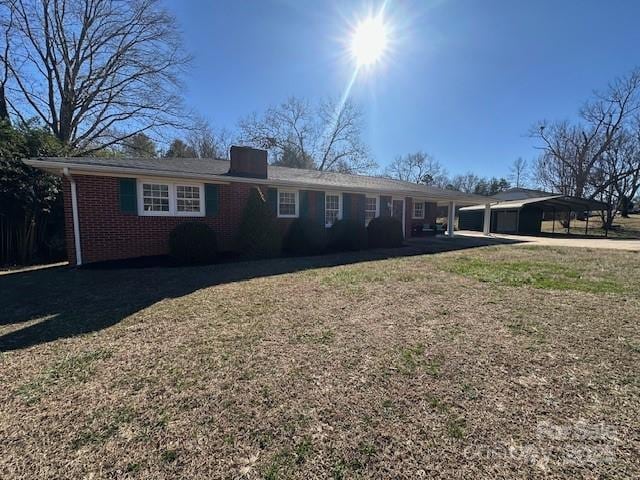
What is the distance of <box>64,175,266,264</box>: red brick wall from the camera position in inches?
307

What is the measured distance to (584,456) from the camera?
178cm

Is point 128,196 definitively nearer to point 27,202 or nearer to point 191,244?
point 191,244

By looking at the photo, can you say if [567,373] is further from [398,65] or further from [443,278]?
[398,65]

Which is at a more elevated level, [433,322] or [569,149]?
[569,149]

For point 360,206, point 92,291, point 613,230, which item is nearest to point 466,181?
point 613,230

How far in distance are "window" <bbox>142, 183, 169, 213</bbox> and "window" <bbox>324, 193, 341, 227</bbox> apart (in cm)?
615

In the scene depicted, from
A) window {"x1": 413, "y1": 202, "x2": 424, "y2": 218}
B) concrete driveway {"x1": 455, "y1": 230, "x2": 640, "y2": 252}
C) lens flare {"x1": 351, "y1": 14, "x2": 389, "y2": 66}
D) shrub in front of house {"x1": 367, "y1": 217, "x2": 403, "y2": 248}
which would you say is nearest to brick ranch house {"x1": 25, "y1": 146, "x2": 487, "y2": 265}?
shrub in front of house {"x1": 367, "y1": 217, "x2": 403, "y2": 248}

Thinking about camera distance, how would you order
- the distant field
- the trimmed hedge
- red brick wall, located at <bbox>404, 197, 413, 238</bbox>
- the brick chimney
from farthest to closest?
the distant field
red brick wall, located at <bbox>404, 197, 413, 238</bbox>
the brick chimney
the trimmed hedge

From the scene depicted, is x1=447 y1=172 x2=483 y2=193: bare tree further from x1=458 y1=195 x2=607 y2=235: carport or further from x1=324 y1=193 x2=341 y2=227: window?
x1=324 y1=193 x2=341 y2=227: window

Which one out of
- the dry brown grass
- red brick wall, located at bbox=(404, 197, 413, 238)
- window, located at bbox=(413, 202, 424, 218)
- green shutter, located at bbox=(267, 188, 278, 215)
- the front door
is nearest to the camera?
the dry brown grass

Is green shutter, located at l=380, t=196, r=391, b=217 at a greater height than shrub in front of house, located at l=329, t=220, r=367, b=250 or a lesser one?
greater

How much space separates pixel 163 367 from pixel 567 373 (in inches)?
146

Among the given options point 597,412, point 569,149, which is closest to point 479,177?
point 569,149

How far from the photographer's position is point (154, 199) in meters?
8.78
